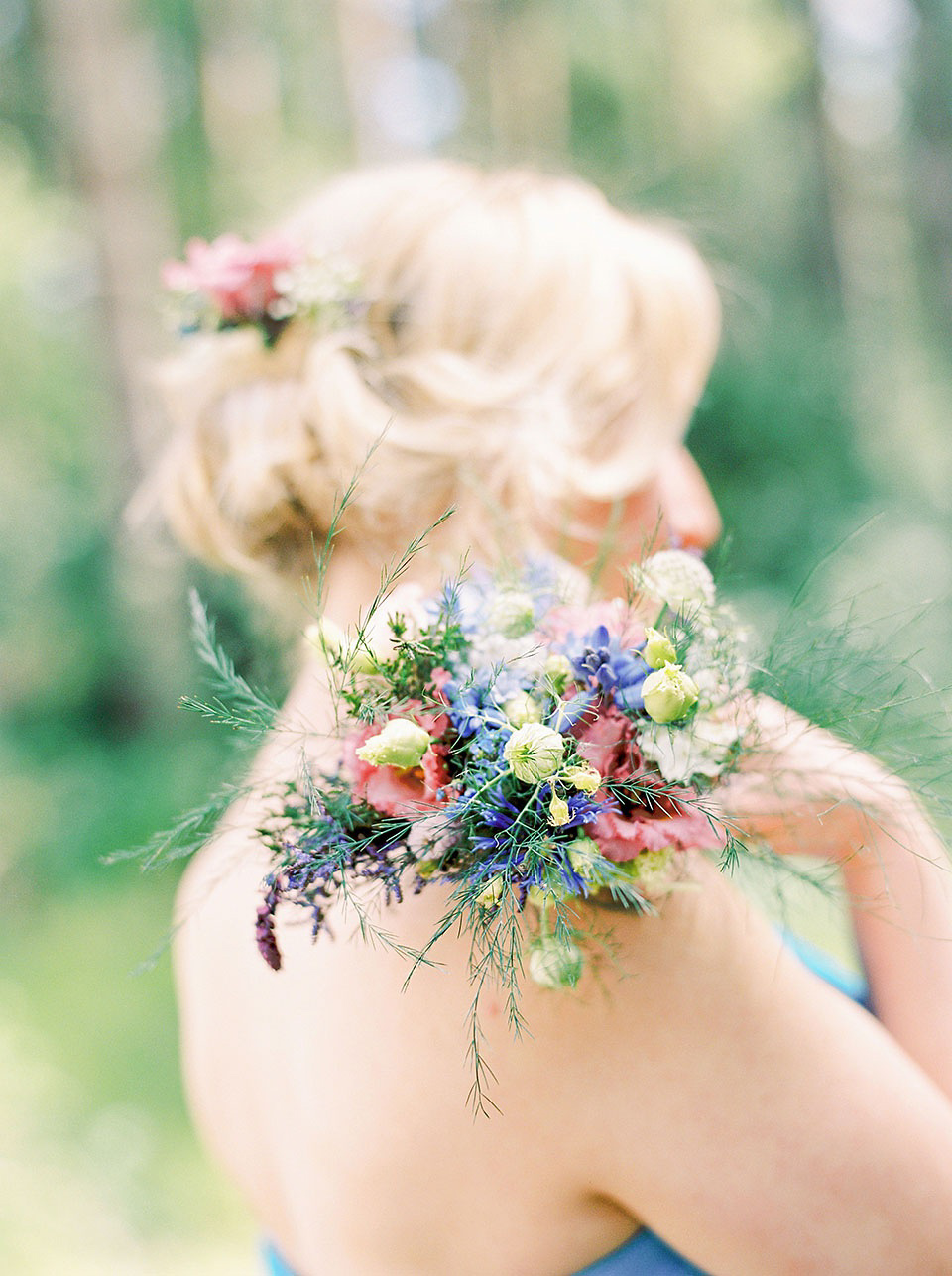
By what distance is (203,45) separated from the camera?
10.4 meters

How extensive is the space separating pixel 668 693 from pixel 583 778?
105 millimetres

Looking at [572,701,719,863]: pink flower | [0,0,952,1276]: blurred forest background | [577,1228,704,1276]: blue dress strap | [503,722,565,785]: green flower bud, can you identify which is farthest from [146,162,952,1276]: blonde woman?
[0,0,952,1276]: blurred forest background

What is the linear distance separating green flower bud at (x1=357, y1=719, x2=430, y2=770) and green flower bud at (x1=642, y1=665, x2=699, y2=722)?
0.66ft

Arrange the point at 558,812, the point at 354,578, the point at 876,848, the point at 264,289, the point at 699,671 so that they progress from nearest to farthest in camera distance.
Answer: the point at 558,812 < the point at 699,671 < the point at 876,848 < the point at 354,578 < the point at 264,289

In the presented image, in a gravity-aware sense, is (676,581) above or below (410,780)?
above

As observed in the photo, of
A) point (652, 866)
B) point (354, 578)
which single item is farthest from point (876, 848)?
point (354, 578)

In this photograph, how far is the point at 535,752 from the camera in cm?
79

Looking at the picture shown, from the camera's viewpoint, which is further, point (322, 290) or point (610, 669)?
point (322, 290)

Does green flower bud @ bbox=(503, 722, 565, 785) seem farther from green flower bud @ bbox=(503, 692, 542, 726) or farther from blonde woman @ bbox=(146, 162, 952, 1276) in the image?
blonde woman @ bbox=(146, 162, 952, 1276)

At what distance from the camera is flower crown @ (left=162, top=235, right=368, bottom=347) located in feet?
4.64

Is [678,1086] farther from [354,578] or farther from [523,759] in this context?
[354,578]

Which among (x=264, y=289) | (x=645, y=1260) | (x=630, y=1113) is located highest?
(x=264, y=289)

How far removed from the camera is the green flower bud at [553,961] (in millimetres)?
888

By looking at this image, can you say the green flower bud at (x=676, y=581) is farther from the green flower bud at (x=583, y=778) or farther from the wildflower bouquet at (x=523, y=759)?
the green flower bud at (x=583, y=778)
